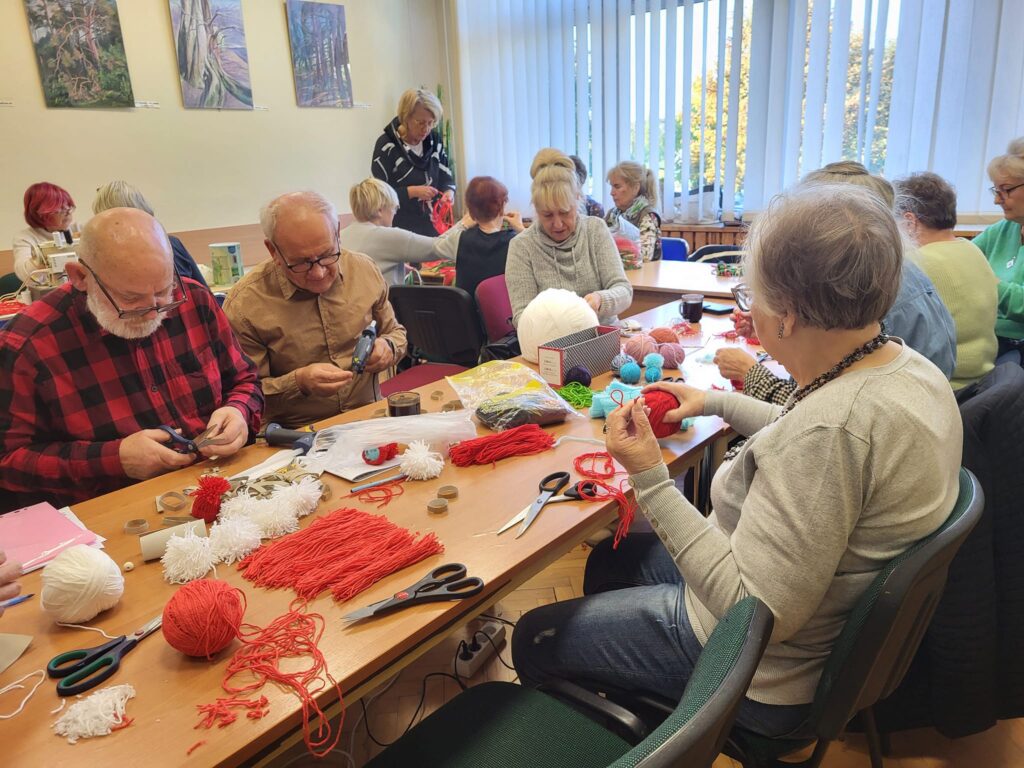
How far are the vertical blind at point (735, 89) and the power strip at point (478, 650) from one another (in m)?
4.10

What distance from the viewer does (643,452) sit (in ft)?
3.67

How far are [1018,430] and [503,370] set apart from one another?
121 centimetres

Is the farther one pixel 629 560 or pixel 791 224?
pixel 629 560

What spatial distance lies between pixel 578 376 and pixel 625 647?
0.83 meters

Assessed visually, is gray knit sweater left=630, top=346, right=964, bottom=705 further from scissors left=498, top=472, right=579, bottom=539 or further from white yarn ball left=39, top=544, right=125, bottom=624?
white yarn ball left=39, top=544, right=125, bottom=624

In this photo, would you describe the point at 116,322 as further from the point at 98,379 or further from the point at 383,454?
the point at 383,454

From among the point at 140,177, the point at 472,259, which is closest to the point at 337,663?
the point at 472,259

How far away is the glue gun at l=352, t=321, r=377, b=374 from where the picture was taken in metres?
1.95

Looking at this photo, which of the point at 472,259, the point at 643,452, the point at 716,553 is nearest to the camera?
the point at 716,553

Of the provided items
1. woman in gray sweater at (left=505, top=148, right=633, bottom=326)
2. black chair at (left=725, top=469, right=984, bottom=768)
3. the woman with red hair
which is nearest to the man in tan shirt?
woman in gray sweater at (left=505, top=148, right=633, bottom=326)

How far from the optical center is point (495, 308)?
118 inches

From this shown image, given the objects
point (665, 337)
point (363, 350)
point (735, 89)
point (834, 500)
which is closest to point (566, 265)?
point (665, 337)

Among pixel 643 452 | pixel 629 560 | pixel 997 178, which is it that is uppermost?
pixel 997 178

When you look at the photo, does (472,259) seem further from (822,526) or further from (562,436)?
(822,526)
